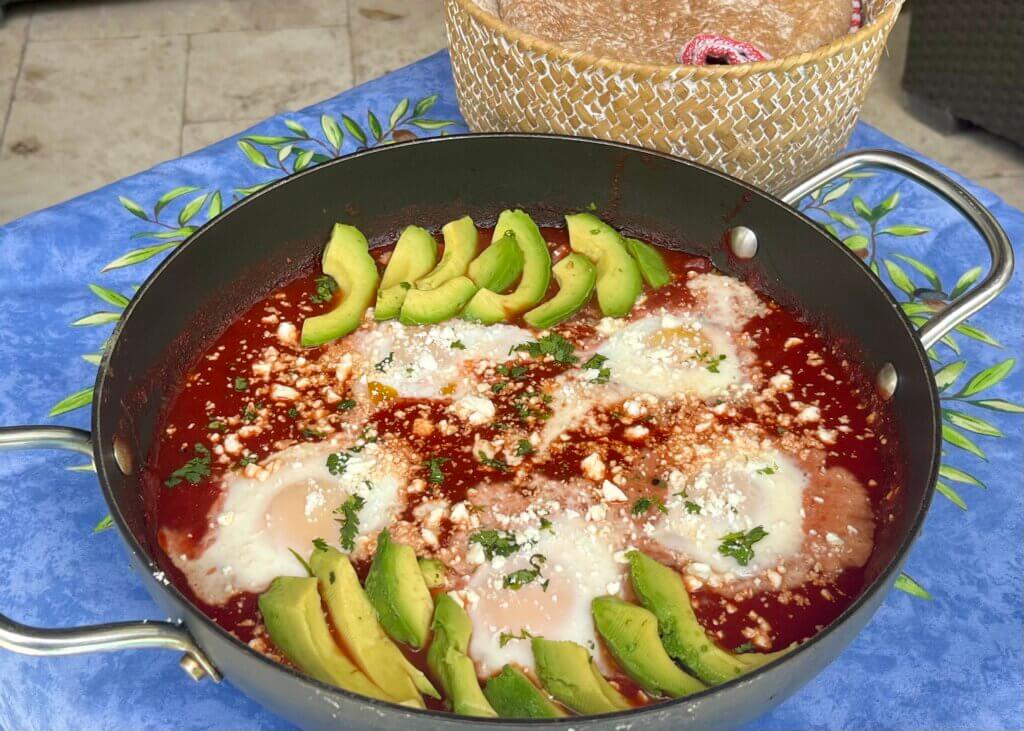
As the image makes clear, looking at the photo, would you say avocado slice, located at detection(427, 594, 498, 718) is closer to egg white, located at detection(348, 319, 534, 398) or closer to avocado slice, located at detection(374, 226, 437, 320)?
egg white, located at detection(348, 319, 534, 398)

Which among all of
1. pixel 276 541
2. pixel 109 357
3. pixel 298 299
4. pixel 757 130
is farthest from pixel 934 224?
pixel 109 357

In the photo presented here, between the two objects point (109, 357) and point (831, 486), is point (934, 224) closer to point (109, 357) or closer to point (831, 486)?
point (831, 486)

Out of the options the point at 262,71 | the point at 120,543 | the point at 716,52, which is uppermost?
the point at 716,52

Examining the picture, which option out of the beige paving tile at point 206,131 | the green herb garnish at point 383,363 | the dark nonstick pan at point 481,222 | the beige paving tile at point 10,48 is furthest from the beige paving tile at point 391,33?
the green herb garnish at point 383,363

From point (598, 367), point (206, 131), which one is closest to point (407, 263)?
point (598, 367)

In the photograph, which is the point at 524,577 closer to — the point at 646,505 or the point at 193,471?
the point at 646,505

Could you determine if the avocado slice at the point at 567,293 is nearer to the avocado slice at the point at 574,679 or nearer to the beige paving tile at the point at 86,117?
the avocado slice at the point at 574,679
